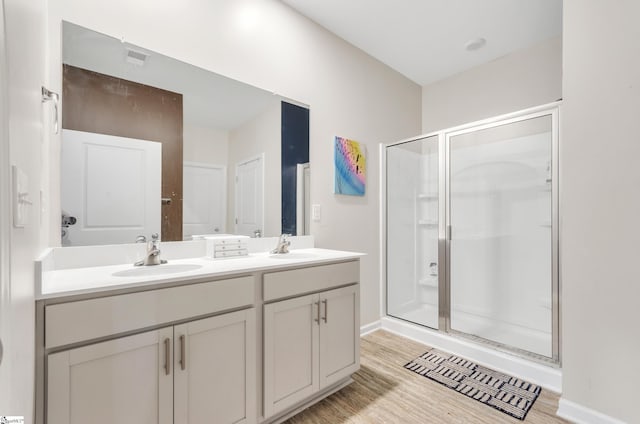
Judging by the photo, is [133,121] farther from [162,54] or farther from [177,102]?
[162,54]

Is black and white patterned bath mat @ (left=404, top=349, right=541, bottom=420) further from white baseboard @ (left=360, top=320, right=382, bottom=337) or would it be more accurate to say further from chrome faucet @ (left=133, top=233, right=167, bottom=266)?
chrome faucet @ (left=133, top=233, right=167, bottom=266)

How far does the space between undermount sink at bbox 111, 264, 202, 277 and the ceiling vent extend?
1081mm

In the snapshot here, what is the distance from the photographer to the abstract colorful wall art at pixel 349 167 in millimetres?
2533

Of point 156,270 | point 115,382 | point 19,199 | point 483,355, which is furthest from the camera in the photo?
point 483,355

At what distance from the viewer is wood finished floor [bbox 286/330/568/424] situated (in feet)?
5.22

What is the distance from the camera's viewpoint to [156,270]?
143 centimetres

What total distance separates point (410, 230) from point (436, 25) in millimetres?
1820

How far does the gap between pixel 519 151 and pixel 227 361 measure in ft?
8.22

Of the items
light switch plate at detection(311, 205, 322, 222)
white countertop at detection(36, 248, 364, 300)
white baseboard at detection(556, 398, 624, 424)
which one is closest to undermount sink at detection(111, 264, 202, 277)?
white countertop at detection(36, 248, 364, 300)

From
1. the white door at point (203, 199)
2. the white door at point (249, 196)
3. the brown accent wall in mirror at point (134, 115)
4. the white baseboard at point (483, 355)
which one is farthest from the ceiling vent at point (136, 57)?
the white baseboard at point (483, 355)

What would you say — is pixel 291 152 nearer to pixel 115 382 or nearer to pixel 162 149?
pixel 162 149

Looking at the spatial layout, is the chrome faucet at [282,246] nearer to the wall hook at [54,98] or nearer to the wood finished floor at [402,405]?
the wood finished floor at [402,405]

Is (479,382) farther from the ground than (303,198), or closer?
closer

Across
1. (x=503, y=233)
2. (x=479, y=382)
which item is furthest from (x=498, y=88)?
(x=479, y=382)
